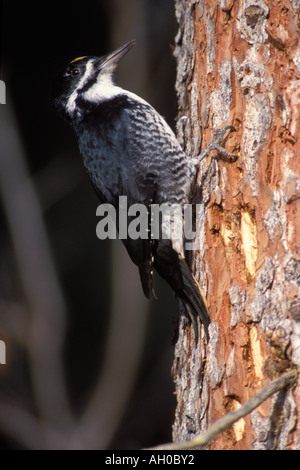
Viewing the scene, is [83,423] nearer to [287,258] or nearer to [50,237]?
[50,237]

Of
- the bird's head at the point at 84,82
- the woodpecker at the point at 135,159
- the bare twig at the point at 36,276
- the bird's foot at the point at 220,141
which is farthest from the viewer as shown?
the bare twig at the point at 36,276

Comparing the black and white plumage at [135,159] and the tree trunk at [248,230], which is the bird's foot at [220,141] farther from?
the black and white plumage at [135,159]

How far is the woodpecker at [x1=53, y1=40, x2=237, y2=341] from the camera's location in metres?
2.29

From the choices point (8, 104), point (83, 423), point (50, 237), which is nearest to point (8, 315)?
point (50, 237)

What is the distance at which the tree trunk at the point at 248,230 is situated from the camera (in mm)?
1630

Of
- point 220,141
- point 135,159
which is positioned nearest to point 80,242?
point 135,159

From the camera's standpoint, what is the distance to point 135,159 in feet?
7.94

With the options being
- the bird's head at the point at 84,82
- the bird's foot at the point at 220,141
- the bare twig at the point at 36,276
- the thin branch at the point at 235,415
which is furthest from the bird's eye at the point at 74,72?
the thin branch at the point at 235,415

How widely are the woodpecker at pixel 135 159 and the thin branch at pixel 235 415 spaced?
2.09 ft

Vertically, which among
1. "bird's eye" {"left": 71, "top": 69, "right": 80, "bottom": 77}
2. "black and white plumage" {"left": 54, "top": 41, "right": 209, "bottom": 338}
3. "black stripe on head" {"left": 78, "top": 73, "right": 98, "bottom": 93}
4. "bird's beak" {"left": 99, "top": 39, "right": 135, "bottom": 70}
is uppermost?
"bird's beak" {"left": 99, "top": 39, "right": 135, "bottom": 70}

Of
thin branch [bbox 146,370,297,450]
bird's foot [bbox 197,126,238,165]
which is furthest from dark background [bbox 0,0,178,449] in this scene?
thin branch [bbox 146,370,297,450]

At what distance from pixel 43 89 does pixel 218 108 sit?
261 cm

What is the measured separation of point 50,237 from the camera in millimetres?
4383

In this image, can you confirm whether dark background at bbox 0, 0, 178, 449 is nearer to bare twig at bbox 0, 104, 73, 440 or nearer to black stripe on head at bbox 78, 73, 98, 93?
bare twig at bbox 0, 104, 73, 440
